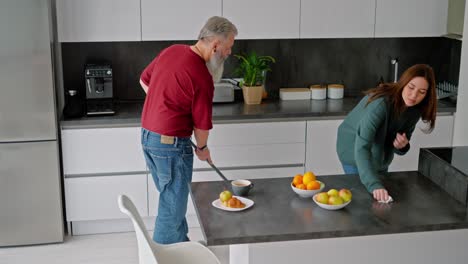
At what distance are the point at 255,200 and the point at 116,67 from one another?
2280mm

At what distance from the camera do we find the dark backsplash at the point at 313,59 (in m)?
4.89

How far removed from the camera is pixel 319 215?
2820 millimetres

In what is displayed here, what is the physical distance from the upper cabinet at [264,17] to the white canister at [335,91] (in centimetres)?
58

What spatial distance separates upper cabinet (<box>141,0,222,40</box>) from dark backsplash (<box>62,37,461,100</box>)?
1.16ft

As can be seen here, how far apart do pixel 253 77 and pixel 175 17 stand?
72cm

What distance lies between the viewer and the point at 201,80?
3.50 m

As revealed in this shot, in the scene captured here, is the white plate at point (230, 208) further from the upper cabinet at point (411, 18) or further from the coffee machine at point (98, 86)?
the upper cabinet at point (411, 18)

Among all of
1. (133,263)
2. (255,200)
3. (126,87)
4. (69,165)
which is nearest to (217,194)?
(255,200)

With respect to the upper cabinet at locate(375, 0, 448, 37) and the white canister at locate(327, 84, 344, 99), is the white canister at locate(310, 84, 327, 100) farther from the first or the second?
the upper cabinet at locate(375, 0, 448, 37)

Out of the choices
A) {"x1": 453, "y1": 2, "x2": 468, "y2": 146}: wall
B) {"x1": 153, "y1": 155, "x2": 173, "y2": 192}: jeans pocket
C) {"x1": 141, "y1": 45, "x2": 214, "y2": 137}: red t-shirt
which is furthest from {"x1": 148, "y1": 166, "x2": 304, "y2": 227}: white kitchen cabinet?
{"x1": 453, "y1": 2, "x2": 468, "y2": 146}: wall

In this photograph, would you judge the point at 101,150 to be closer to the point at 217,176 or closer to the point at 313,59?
the point at 217,176

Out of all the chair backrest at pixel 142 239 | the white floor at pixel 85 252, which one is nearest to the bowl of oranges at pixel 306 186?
the chair backrest at pixel 142 239

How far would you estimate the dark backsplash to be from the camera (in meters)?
4.89

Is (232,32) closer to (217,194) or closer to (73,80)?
(217,194)
